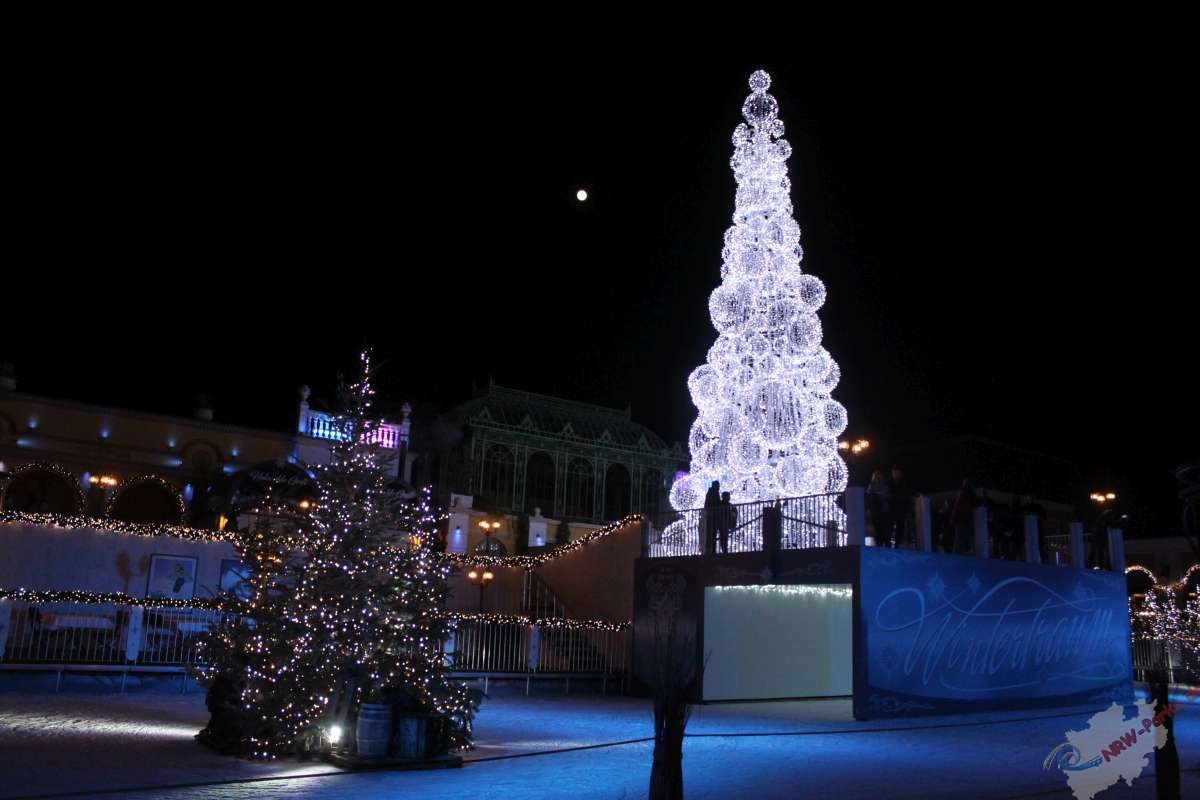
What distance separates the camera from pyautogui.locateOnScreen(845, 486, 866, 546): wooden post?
15.0 meters

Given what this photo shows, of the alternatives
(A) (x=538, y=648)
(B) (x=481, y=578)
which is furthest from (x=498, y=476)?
(A) (x=538, y=648)

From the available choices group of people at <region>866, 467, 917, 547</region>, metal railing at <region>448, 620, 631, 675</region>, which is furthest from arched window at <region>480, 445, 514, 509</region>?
group of people at <region>866, 467, 917, 547</region>

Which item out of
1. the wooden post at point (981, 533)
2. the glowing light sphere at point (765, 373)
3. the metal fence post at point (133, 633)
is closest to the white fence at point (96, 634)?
the metal fence post at point (133, 633)

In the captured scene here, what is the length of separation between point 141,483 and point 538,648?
49.3ft

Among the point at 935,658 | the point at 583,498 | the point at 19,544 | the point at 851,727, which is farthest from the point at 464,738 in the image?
the point at 583,498

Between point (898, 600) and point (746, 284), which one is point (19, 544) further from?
point (898, 600)

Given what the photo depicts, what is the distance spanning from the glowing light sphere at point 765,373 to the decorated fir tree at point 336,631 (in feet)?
30.1

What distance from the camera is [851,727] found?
13875 mm

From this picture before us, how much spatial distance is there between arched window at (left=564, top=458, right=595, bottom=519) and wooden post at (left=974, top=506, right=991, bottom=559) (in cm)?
2060

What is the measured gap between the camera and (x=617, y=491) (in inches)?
1492

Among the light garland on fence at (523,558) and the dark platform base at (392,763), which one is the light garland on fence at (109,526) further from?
the dark platform base at (392,763)

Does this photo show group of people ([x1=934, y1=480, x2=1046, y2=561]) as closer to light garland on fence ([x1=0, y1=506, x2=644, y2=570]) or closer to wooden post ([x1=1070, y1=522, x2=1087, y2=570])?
wooden post ([x1=1070, y1=522, x2=1087, y2=570])

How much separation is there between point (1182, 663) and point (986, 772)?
17990 millimetres

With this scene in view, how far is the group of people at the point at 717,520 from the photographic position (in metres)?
17.2
